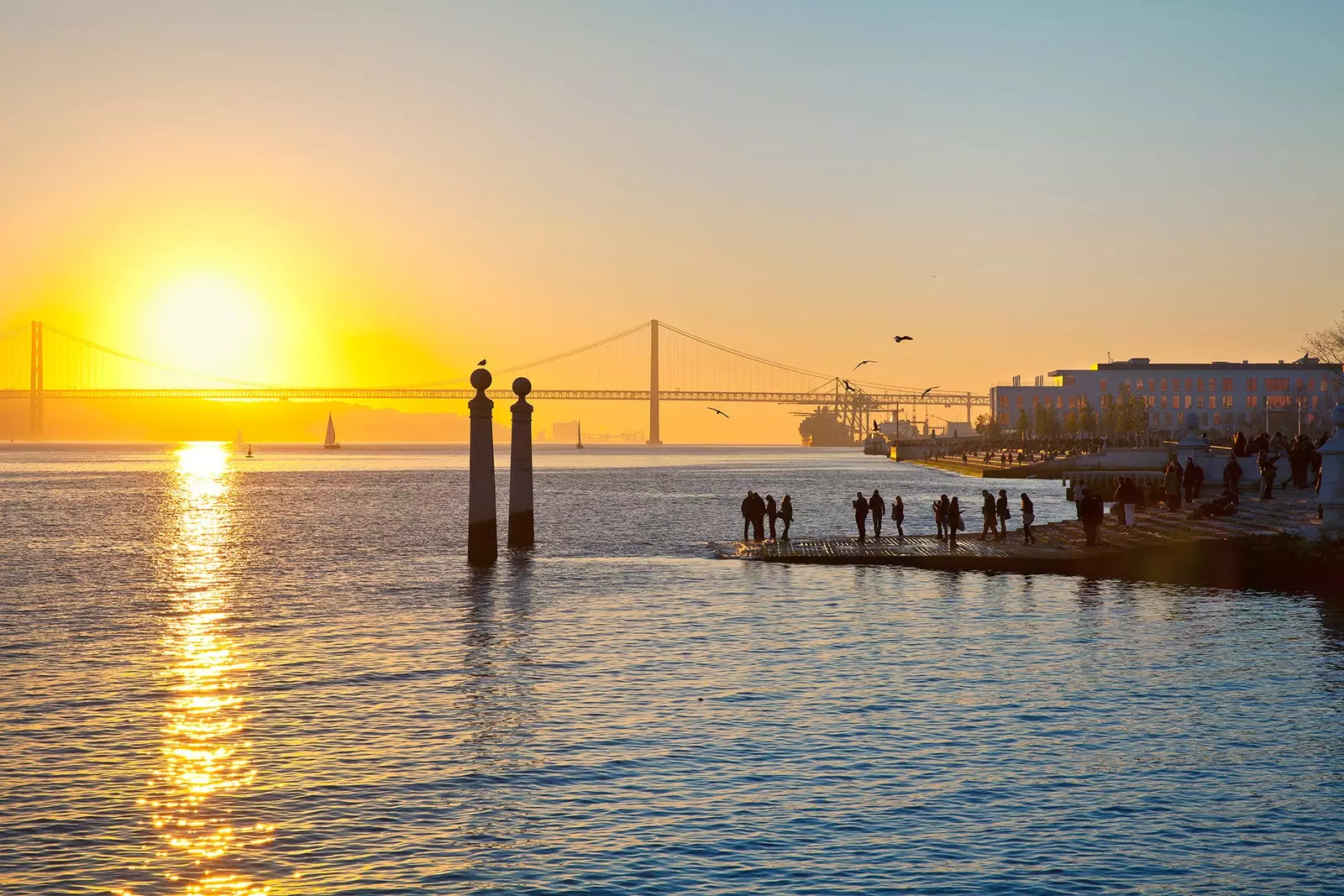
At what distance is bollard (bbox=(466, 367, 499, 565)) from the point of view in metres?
37.8

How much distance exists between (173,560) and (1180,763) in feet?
134

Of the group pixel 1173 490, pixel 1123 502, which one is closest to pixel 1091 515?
pixel 1123 502

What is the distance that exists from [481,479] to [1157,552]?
18.5 meters

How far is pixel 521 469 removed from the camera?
41.0 metres

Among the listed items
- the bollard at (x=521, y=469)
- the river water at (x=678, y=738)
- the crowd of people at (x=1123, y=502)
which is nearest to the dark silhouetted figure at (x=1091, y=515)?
the crowd of people at (x=1123, y=502)

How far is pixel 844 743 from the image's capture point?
17719mm

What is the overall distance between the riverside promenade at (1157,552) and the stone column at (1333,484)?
45 centimetres

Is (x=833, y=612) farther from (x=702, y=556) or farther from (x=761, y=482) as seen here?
(x=761, y=482)

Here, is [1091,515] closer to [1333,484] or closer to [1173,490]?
[1173,490]

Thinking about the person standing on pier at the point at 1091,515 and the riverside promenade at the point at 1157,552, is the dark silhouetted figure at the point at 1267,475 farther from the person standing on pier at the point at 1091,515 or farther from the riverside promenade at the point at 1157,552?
the person standing on pier at the point at 1091,515

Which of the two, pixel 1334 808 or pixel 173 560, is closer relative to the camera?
pixel 1334 808

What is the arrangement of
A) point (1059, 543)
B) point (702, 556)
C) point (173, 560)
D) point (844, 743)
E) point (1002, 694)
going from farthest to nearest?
point (173, 560), point (702, 556), point (1059, 543), point (1002, 694), point (844, 743)

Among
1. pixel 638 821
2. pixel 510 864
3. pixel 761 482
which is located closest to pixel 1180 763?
pixel 638 821

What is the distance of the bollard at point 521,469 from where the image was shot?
39.9 m
